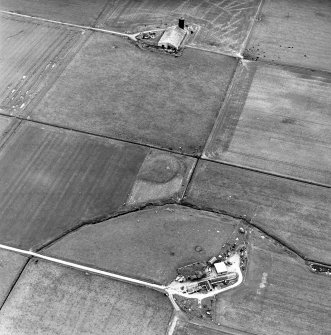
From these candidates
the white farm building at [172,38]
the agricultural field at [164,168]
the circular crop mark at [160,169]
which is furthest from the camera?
the white farm building at [172,38]

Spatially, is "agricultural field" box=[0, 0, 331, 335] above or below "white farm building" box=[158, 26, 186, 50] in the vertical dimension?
below

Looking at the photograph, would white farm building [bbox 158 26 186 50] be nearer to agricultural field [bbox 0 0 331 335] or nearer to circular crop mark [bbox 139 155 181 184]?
agricultural field [bbox 0 0 331 335]

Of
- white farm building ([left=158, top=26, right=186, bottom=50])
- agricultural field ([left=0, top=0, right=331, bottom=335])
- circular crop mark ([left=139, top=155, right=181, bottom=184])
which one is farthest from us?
white farm building ([left=158, top=26, right=186, bottom=50])

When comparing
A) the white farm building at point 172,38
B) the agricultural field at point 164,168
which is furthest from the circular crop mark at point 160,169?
the white farm building at point 172,38

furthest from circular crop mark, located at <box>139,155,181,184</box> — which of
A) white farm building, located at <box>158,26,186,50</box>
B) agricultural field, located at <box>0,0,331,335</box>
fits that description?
white farm building, located at <box>158,26,186,50</box>

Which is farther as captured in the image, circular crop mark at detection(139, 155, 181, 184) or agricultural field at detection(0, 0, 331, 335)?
circular crop mark at detection(139, 155, 181, 184)

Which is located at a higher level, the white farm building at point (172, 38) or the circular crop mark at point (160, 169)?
the white farm building at point (172, 38)

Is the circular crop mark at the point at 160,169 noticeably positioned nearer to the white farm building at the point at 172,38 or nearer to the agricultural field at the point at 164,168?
the agricultural field at the point at 164,168

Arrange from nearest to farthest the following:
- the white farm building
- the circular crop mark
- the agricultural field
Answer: the agricultural field, the circular crop mark, the white farm building

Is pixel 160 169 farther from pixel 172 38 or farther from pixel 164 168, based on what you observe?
pixel 172 38

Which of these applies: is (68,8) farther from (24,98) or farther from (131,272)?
(131,272)

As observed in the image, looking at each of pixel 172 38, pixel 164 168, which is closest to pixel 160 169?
pixel 164 168

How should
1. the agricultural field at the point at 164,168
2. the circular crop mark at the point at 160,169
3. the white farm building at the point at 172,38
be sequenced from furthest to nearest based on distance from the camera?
the white farm building at the point at 172,38 < the circular crop mark at the point at 160,169 < the agricultural field at the point at 164,168
